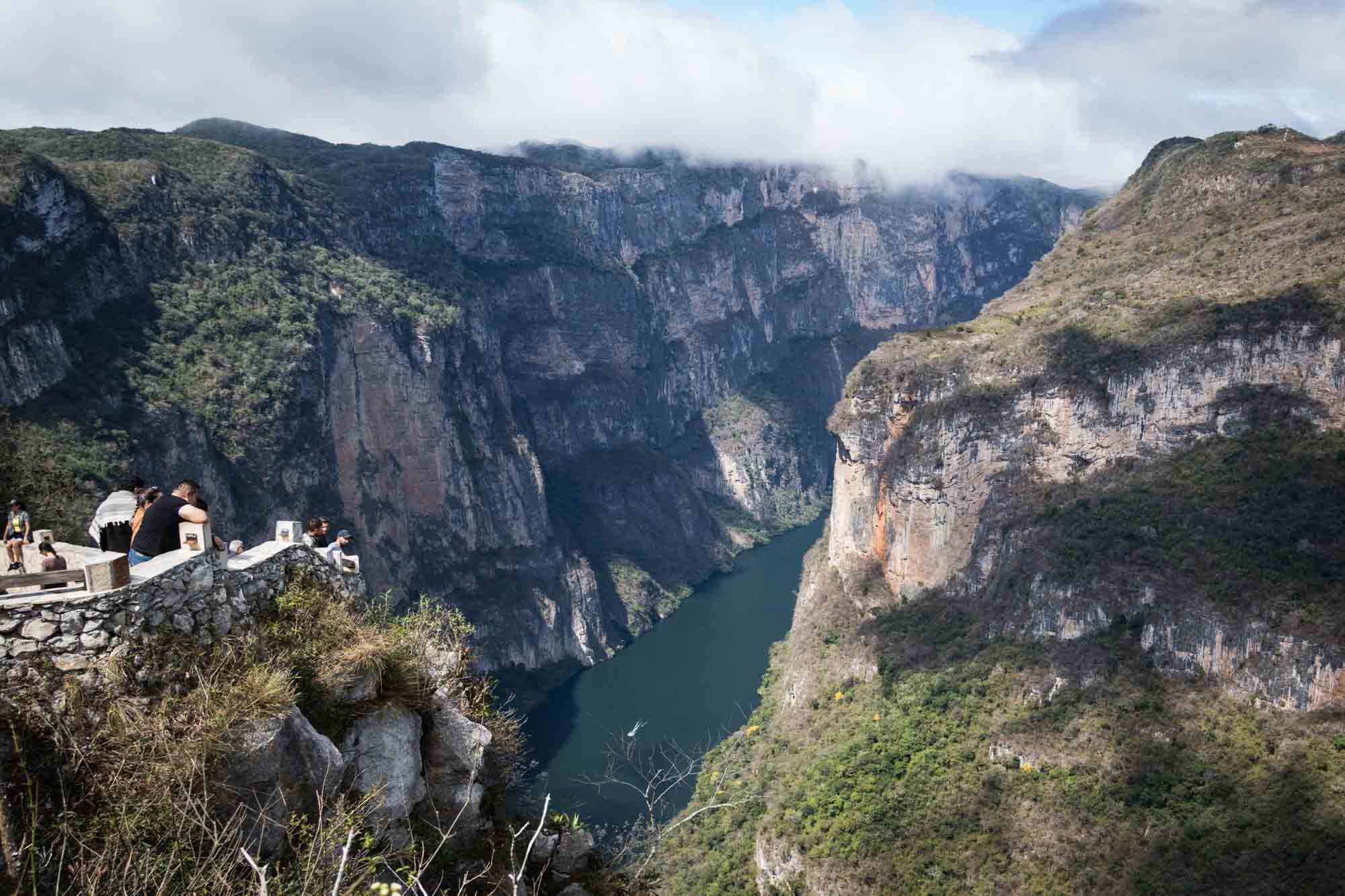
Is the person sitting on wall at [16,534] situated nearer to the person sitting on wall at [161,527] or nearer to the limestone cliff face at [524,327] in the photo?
the person sitting on wall at [161,527]

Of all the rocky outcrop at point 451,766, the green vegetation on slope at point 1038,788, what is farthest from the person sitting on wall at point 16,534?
the green vegetation on slope at point 1038,788

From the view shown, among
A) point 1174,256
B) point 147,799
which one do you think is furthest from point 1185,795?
point 147,799

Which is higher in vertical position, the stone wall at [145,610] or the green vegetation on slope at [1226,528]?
the stone wall at [145,610]

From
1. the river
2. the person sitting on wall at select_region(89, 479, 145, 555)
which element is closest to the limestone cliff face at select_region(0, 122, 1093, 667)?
the river

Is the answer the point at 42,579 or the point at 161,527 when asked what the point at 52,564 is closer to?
the point at 161,527

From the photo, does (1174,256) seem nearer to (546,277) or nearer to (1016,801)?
(1016,801)

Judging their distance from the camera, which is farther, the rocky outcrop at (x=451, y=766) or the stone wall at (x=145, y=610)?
the rocky outcrop at (x=451, y=766)

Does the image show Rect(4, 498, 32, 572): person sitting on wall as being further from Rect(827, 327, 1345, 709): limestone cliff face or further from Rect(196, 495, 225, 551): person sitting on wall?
Rect(827, 327, 1345, 709): limestone cliff face

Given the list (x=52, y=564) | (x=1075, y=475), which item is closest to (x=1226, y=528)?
(x=1075, y=475)
